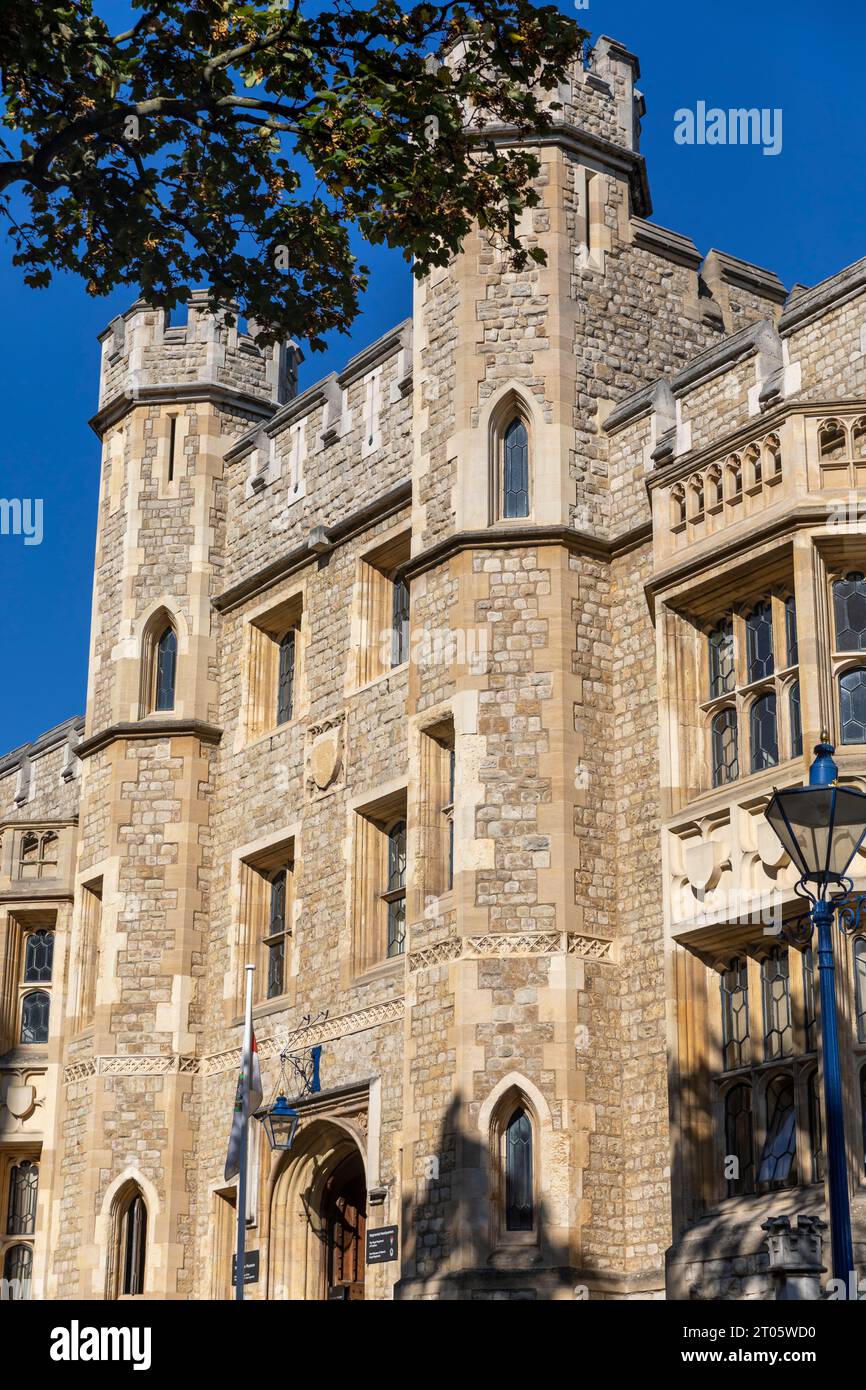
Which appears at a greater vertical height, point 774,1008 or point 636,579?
point 636,579

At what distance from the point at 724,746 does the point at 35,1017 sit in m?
10.7

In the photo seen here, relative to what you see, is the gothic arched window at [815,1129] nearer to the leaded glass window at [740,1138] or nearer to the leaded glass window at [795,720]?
the leaded glass window at [740,1138]

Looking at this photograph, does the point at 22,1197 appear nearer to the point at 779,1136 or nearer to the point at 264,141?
the point at 779,1136

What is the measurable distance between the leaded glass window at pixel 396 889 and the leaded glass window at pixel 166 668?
397 centimetres

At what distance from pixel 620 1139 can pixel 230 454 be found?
933cm

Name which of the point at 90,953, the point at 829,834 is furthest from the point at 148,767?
the point at 829,834

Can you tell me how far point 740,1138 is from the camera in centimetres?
1381

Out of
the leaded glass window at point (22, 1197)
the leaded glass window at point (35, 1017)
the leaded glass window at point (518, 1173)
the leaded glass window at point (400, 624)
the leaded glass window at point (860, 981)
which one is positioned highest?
the leaded glass window at point (400, 624)

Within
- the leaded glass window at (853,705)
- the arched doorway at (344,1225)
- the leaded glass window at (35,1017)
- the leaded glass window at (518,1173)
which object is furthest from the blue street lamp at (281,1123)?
the leaded glass window at (853,705)

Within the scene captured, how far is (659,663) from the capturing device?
48.7ft

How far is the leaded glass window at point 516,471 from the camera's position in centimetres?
1628

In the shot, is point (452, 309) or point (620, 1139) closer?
point (620, 1139)
